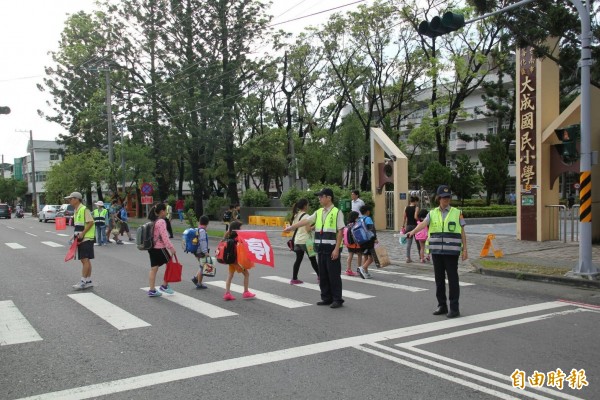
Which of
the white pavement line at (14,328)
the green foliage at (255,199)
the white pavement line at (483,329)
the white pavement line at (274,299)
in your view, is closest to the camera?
the white pavement line at (483,329)

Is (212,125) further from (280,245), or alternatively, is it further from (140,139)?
(280,245)

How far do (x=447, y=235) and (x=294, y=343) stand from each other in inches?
107

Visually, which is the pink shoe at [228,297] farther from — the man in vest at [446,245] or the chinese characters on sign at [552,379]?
the chinese characters on sign at [552,379]

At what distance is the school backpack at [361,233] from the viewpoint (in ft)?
34.2

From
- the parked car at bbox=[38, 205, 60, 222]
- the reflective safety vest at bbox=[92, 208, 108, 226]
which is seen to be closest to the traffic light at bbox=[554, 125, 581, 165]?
the reflective safety vest at bbox=[92, 208, 108, 226]

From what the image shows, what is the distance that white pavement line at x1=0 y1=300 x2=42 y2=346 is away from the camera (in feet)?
20.4

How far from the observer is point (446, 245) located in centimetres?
712

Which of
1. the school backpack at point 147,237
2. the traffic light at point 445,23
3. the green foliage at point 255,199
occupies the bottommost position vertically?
the school backpack at point 147,237

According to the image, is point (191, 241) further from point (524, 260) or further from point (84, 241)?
point (524, 260)

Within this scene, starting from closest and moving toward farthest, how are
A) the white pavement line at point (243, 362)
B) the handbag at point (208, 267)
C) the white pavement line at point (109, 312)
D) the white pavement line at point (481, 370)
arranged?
1. the white pavement line at point (481, 370)
2. the white pavement line at point (243, 362)
3. the white pavement line at point (109, 312)
4. the handbag at point (208, 267)

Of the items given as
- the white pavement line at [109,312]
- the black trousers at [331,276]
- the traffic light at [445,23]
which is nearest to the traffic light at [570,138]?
the traffic light at [445,23]

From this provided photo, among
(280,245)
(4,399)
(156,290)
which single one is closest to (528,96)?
(280,245)

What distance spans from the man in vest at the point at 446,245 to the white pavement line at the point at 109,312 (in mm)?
4062

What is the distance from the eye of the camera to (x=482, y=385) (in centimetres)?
449
